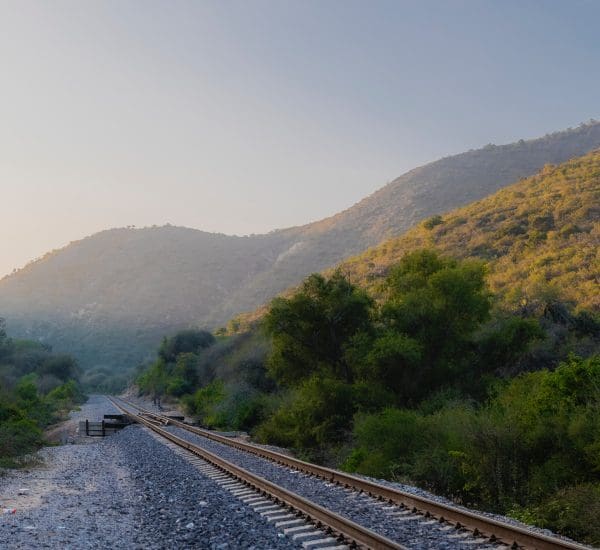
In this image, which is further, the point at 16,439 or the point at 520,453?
the point at 16,439

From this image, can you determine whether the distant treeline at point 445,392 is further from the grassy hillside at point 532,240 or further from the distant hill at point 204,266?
the distant hill at point 204,266

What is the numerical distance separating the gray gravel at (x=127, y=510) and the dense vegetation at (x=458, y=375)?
4875mm

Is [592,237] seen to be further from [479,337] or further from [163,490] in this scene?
[163,490]

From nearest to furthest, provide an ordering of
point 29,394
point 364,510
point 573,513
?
point 573,513 → point 364,510 → point 29,394

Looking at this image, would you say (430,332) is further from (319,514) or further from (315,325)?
(319,514)

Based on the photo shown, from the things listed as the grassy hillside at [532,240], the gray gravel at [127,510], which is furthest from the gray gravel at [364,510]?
the grassy hillside at [532,240]

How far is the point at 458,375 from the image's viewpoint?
23812 mm

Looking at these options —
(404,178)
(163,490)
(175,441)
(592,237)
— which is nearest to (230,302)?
(404,178)

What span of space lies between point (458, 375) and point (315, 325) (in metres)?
6.22

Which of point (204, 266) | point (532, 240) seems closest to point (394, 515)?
point (532, 240)

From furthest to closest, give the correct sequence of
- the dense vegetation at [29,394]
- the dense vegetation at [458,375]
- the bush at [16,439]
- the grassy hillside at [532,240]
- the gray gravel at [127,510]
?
the grassy hillside at [532,240]
the dense vegetation at [29,394]
the bush at [16,439]
the dense vegetation at [458,375]
the gray gravel at [127,510]

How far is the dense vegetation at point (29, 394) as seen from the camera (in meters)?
22.7

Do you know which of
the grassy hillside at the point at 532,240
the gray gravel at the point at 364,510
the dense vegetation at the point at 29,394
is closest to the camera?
the gray gravel at the point at 364,510

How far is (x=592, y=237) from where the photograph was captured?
40.5 meters
